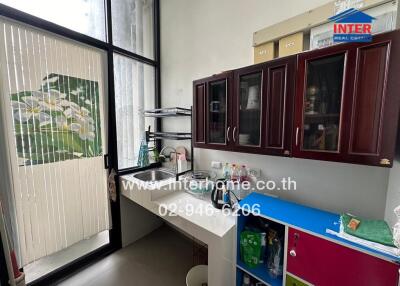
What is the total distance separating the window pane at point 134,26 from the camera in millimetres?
2102

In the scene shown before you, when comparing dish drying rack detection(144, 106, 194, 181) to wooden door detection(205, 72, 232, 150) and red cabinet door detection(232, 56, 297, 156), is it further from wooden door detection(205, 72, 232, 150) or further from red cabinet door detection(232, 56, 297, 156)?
red cabinet door detection(232, 56, 297, 156)

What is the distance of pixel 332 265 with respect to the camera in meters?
0.96

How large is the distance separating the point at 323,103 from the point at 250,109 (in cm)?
48

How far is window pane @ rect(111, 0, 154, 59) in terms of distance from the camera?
2.10m

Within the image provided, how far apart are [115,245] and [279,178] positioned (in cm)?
209

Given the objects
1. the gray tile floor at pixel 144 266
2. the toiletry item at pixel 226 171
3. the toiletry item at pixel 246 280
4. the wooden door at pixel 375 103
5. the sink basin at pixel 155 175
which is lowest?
the gray tile floor at pixel 144 266

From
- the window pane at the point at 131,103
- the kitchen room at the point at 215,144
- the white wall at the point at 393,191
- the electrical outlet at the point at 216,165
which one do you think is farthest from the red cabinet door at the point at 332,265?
the window pane at the point at 131,103

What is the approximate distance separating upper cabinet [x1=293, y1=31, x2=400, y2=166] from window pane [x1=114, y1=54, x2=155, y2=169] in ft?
6.31

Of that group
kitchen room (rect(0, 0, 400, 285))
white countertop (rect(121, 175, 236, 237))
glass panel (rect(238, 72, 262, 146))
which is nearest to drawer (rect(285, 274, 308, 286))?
kitchen room (rect(0, 0, 400, 285))

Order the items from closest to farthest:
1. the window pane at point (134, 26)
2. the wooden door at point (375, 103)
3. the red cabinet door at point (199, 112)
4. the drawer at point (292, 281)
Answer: the wooden door at point (375, 103) < the drawer at point (292, 281) < the red cabinet door at point (199, 112) < the window pane at point (134, 26)

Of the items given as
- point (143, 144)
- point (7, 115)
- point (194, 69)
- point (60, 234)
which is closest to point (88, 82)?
point (7, 115)

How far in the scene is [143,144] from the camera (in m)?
2.36

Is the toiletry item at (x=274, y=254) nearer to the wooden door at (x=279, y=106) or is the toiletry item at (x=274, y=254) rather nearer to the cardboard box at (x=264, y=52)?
the wooden door at (x=279, y=106)

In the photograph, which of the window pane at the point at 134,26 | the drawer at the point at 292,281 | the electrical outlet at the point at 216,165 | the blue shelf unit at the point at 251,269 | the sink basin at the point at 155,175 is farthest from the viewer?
the sink basin at the point at 155,175
